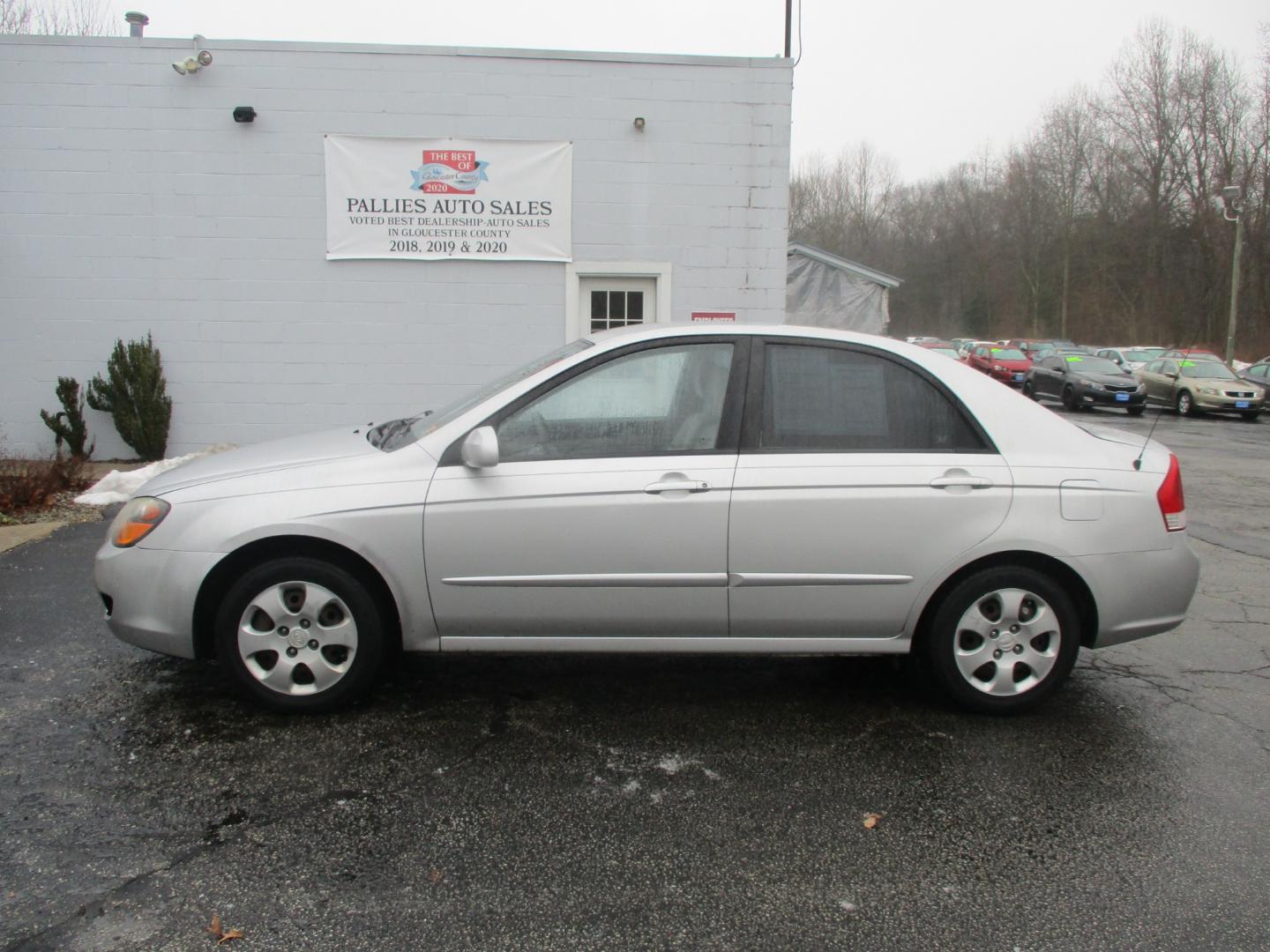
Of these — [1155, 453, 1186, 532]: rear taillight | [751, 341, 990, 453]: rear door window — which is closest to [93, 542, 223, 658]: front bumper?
[751, 341, 990, 453]: rear door window

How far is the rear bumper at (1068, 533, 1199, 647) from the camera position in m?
3.85

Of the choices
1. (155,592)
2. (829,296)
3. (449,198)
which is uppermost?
(829,296)

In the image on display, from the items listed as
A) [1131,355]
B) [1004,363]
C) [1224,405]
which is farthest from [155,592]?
[1131,355]

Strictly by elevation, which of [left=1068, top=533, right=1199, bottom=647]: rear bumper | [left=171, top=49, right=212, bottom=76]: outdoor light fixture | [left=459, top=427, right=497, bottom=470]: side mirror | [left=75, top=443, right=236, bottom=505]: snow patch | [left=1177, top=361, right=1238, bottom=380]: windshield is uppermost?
[left=171, top=49, right=212, bottom=76]: outdoor light fixture

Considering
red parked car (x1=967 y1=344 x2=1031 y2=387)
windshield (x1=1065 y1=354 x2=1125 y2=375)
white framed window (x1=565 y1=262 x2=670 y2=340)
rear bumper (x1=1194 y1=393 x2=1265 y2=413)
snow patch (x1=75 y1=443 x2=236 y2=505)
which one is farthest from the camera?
red parked car (x1=967 y1=344 x2=1031 y2=387)

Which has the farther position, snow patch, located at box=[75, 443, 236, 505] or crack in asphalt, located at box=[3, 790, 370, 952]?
snow patch, located at box=[75, 443, 236, 505]

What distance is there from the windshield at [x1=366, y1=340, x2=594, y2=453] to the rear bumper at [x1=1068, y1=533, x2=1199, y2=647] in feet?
7.62

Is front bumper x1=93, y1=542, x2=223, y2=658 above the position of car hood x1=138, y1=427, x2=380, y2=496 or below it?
below

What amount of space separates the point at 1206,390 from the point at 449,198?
20.2m

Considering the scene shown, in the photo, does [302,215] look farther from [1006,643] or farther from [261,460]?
[1006,643]

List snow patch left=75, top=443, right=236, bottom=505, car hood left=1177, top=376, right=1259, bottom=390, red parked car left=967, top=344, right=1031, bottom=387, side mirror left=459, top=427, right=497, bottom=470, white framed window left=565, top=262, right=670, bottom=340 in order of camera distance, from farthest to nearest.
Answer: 1. red parked car left=967, top=344, right=1031, bottom=387
2. car hood left=1177, top=376, right=1259, bottom=390
3. white framed window left=565, top=262, right=670, bottom=340
4. snow patch left=75, top=443, right=236, bottom=505
5. side mirror left=459, top=427, right=497, bottom=470

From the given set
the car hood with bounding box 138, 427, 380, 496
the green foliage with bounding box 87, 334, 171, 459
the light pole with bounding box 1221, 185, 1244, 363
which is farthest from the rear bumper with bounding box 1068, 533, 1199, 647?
the light pole with bounding box 1221, 185, 1244, 363

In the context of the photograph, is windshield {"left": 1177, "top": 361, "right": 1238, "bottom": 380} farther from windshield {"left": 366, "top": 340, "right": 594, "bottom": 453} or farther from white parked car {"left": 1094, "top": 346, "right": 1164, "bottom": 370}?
windshield {"left": 366, "top": 340, "right": 594, "bottom": 453}

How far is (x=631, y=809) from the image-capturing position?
3.15m
